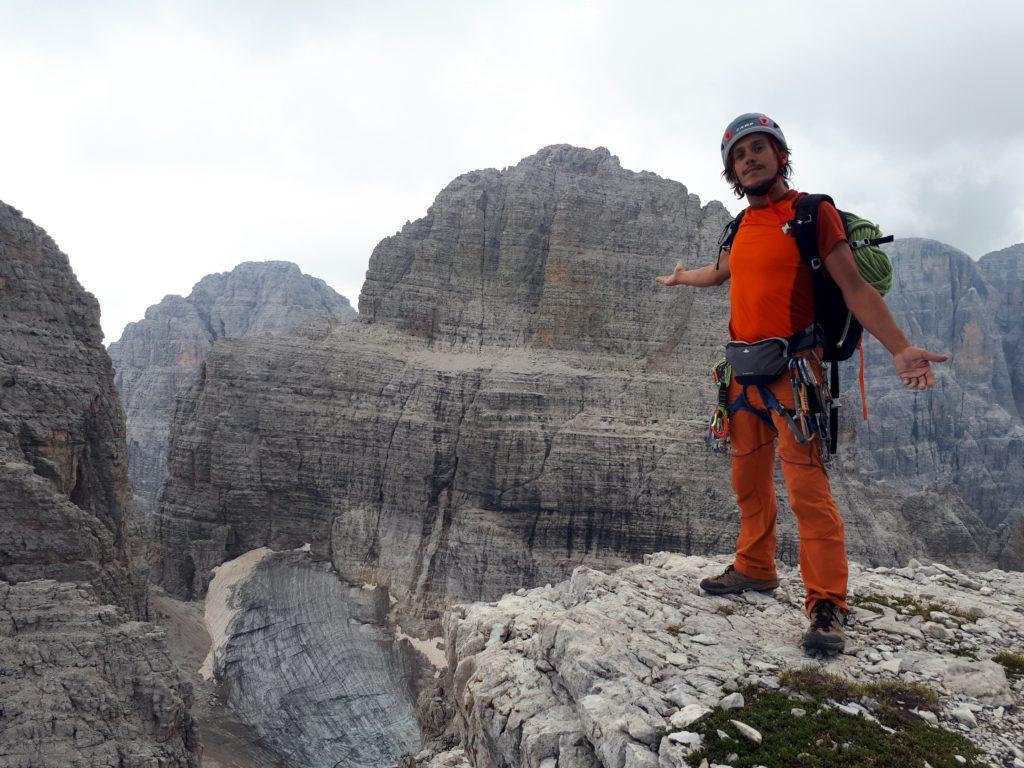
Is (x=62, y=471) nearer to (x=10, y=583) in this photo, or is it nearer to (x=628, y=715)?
(x=10, y=583)

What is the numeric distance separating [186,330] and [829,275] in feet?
277

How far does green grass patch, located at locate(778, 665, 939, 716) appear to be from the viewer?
4.98m

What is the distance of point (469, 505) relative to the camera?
32.7m

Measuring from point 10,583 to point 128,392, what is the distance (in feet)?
229

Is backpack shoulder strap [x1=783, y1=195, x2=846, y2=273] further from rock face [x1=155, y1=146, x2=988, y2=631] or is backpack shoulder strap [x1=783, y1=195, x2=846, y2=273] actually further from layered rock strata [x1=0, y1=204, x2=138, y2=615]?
rock face [x1=155, y1=146, x2=988, y2=631]

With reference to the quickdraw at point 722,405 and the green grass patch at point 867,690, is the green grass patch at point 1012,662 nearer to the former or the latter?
the green grass patch at point 867,690

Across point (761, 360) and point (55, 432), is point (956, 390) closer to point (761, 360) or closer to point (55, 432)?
point (761, 360)

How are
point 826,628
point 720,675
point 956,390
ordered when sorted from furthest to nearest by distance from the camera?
point 956,390, point 826,628, point 720,675

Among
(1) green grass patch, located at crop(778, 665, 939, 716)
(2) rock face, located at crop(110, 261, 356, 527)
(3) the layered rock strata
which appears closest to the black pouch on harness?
(1) green grass patch, located at crop(778, 665, 939, 716)

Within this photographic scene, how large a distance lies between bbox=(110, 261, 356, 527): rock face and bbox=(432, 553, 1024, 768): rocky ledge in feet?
210

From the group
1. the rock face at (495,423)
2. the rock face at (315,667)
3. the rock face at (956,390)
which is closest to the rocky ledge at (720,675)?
the rock face at (315,667)

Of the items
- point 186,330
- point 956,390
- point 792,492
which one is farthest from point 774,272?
point 956,390

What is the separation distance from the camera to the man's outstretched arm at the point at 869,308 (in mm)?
5309

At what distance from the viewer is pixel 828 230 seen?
19.5 feet
